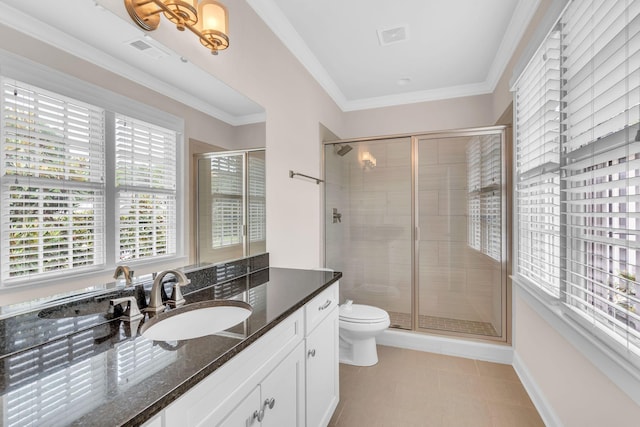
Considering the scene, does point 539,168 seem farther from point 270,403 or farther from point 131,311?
point 131,311

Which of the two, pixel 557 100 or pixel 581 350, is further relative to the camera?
pixel 557 100

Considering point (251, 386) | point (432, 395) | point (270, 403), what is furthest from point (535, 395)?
point (251, 386)

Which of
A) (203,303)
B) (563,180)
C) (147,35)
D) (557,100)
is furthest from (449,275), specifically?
(147,35)

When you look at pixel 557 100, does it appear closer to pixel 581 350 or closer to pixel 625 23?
pixel 625 23

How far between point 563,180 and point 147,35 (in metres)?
1.96

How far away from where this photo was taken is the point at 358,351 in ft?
8.21

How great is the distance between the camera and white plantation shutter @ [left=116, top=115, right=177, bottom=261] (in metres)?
1.06

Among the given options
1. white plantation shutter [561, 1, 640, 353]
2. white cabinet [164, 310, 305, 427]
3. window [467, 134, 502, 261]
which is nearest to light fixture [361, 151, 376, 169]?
window [467, 134, 502, 261]

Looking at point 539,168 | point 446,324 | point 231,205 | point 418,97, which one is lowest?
point 446,324

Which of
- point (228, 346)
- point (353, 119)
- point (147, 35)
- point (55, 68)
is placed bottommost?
point (228, 346)

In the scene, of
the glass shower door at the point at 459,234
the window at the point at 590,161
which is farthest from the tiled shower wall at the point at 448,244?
the window at the point at 590,161

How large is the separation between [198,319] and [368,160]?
7.82 ft

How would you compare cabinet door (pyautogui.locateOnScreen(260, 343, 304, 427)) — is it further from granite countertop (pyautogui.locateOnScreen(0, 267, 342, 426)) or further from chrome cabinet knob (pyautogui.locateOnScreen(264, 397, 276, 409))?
granite countertop (pyautogui.locateOnScreen(0, 267, 342, 426))

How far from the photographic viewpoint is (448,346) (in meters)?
2.69
